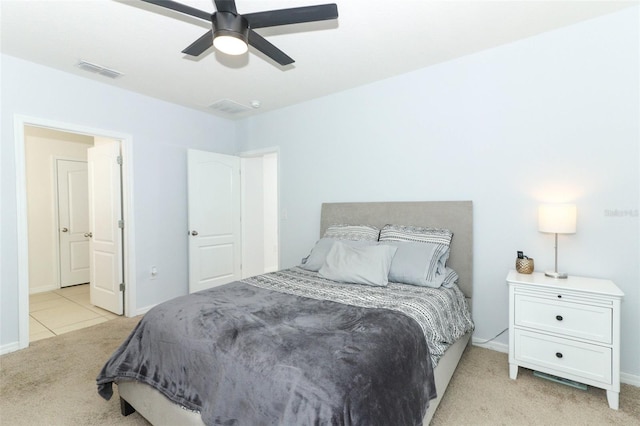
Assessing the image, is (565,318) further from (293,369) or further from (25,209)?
(25,209)

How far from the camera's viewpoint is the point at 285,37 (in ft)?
8.08

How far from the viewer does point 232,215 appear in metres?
4.52

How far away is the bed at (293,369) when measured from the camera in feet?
3.84

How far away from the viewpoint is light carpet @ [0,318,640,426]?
6.06 feet

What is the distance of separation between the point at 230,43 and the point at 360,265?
1.80m

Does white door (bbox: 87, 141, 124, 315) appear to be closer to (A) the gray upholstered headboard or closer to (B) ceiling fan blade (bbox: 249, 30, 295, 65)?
(B) ceiling fan blade (bbox: 249, 30, 295, 65)

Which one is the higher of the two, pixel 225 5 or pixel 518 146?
pixel 225 5

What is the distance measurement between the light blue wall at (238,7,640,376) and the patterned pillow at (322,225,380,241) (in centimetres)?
40

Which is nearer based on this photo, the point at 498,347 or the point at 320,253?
the point at 498,347

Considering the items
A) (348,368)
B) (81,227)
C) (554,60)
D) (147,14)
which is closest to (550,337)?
(348,368)

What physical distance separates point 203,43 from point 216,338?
175 centimetres

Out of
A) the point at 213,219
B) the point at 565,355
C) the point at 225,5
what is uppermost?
the point at 225,5

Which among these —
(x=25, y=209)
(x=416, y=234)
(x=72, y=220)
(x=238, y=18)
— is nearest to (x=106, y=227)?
(x=25, y=209)

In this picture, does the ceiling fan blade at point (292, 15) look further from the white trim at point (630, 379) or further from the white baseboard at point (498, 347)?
the white trim at point (630, 379)
